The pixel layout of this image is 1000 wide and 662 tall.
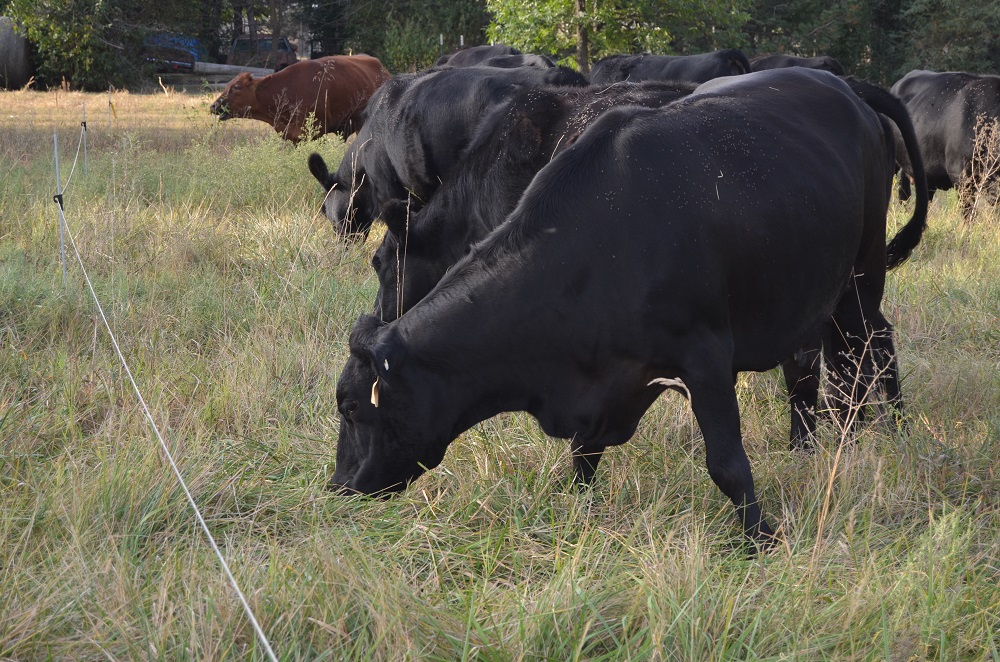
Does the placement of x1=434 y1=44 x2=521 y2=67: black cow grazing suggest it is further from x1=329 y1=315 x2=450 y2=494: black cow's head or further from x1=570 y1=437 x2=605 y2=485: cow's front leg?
x1=329 y1=315 x2=450 y2=494: black cow's head

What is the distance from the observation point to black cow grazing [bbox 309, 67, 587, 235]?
6734 millimetres

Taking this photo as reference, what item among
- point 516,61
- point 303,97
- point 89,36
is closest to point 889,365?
point 516,61

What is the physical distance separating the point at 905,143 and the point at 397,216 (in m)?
2.52

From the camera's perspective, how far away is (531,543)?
11.0 ft

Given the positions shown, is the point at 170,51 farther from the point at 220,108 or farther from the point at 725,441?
the point at 725,441

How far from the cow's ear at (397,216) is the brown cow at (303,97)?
925 centimetres

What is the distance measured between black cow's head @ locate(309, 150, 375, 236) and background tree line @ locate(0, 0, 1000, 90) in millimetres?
11061

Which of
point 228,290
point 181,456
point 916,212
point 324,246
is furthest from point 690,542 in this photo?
point 324,246

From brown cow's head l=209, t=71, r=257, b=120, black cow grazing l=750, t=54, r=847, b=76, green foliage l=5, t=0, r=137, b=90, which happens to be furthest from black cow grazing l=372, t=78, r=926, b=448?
green foliage l=5, t=0, r=137, b=90

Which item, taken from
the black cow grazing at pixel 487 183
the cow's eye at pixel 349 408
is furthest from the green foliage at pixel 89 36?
the cow's eye at pixel 349 408

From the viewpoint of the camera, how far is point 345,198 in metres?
8.61

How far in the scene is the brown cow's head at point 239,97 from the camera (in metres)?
14.3

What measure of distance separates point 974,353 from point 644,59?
25.5 feet

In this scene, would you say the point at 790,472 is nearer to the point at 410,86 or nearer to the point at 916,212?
the point at 916,212
